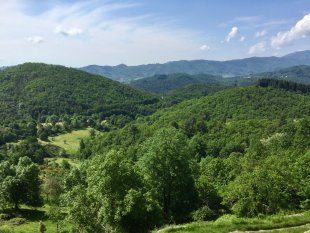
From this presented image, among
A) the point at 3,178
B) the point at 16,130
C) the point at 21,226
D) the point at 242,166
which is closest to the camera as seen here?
the point at 21,226

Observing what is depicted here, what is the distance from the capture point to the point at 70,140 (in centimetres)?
17125

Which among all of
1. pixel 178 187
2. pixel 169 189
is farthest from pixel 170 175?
pixel 178 187

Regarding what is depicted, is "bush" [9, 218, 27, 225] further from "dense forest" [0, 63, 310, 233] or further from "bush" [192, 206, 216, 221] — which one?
"bush" [192, 206, 216, 221]

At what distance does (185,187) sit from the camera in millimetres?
37594

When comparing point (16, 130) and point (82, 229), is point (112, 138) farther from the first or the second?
point (82, 229)

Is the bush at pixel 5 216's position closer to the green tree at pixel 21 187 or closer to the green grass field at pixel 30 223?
the green grass field at pixel 30 223

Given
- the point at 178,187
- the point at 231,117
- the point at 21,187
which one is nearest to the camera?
the point at 178,187

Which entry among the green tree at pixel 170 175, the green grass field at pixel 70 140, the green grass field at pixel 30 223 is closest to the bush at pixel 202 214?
the green tree at pixel 170 175

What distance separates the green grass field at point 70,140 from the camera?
153262 millimetres

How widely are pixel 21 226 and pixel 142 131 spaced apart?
101 m

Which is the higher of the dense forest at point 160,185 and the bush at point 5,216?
the dense forest at point 160,185

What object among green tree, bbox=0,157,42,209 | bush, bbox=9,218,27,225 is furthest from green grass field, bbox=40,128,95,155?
bush, bbox=9,218,27,225

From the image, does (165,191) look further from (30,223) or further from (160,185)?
(30,223)

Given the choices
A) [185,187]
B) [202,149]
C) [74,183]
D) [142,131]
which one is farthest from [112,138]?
[185,187]
